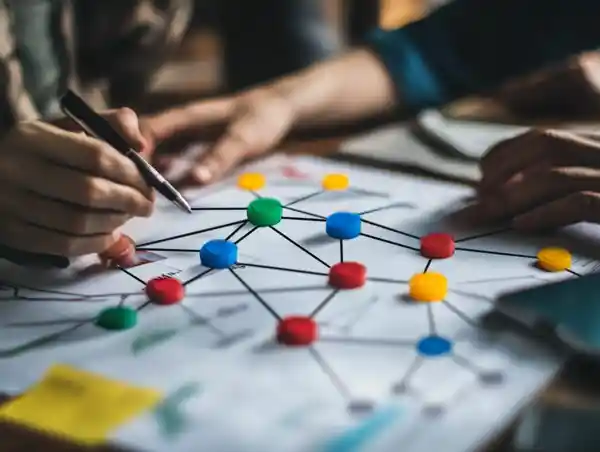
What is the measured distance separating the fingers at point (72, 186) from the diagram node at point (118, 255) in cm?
3

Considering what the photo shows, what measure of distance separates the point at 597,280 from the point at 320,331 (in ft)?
0.60

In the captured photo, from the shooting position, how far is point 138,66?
1.11m

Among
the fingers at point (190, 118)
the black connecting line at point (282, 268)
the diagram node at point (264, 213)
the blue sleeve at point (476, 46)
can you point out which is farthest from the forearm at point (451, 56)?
the black connecting line at point (282, 268)

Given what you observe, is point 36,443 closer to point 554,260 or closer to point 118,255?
point 118,255

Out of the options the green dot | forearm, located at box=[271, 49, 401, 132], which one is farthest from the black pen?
forearm, located at box=[271, 49, 401, 132]

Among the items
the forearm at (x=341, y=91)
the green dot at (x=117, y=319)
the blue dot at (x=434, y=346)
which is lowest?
the blue dot at (x=434, y=346)

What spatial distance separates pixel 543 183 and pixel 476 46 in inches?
17.1

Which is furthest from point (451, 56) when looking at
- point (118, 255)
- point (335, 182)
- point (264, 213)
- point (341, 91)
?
point (118, 255)

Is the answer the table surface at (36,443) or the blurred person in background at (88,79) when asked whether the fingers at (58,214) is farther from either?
the table surface at (36,443)

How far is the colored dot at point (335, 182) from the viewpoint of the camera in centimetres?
73

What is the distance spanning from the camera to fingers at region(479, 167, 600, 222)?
0.63 meters

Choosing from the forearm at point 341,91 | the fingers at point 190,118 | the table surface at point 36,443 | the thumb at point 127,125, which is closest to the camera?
the table surface at point 36,443

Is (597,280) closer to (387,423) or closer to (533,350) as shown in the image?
(533,350)

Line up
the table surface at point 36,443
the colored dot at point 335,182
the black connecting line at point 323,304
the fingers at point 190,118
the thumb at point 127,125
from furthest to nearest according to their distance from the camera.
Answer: the fingers at point 190,118
the colored dot at point 335,182
the thumb at point 127,125
the black connecting line at point 323,304
the table surface at point 36,443
